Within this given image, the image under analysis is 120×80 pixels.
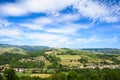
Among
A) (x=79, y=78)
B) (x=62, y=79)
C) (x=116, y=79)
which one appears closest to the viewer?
(x=116, y=79)

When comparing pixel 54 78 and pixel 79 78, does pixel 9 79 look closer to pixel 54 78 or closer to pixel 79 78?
pixel 54 78

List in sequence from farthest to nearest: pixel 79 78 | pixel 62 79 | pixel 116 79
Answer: pixel 62 79
pixel 79 78
pixel 116 79

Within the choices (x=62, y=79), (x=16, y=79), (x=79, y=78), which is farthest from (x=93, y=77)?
(x=16, y=79)

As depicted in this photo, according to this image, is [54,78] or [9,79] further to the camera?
[54,78]

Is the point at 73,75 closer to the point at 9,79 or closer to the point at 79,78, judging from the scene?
the point at 79,78

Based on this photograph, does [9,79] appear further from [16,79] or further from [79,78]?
[79,78]

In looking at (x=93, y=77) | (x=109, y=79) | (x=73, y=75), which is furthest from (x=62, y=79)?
(x=109, y=79)

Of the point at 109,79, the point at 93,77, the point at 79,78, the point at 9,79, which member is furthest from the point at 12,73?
the point at 109,79

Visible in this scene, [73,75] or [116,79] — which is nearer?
[116,79]
